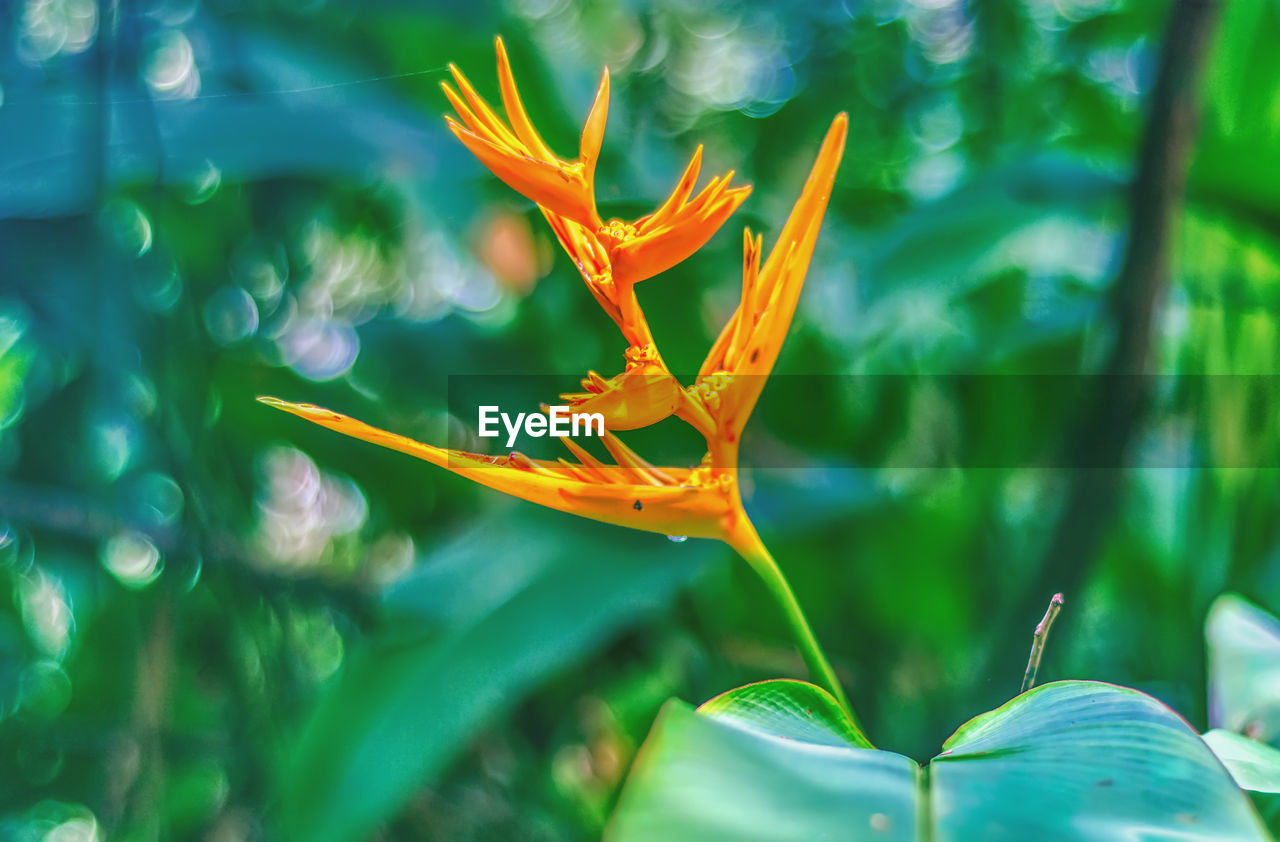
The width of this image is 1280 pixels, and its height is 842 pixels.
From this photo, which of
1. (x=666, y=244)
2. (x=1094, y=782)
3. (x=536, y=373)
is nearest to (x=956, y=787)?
(x=1094, y=782)

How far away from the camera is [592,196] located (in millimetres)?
195

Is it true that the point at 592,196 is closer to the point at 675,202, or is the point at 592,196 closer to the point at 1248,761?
the point at 675,202

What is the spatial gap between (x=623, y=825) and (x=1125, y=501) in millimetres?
408

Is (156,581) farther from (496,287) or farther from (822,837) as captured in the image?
(822,837)

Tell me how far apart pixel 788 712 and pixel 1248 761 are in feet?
0.35

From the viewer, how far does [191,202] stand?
1.84 ft

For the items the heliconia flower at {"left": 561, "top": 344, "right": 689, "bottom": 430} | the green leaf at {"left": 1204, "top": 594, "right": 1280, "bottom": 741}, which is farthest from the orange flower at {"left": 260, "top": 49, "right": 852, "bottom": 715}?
the green leaf at {"left": 1204, "top": 594, "right": 1280, "bottom": 741}

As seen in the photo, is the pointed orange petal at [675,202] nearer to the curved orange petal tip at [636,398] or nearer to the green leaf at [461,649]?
the curved orange petal tip at [636,398]

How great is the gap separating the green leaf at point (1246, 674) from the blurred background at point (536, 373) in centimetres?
11

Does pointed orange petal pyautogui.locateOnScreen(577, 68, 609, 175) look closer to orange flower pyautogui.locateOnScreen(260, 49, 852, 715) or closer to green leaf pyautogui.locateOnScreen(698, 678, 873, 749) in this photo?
orange flower pyautogui.locateOnScreen(260, 49, 852, 715)

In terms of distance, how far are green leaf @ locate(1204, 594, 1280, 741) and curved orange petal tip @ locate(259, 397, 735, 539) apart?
0.53ft

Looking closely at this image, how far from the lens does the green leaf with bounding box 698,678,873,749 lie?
0.50 ft

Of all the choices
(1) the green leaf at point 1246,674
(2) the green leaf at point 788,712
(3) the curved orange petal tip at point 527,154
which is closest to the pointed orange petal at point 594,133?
(3) the curved orange petal tip at point 527,154

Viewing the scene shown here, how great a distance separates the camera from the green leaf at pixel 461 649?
1.00 feet
